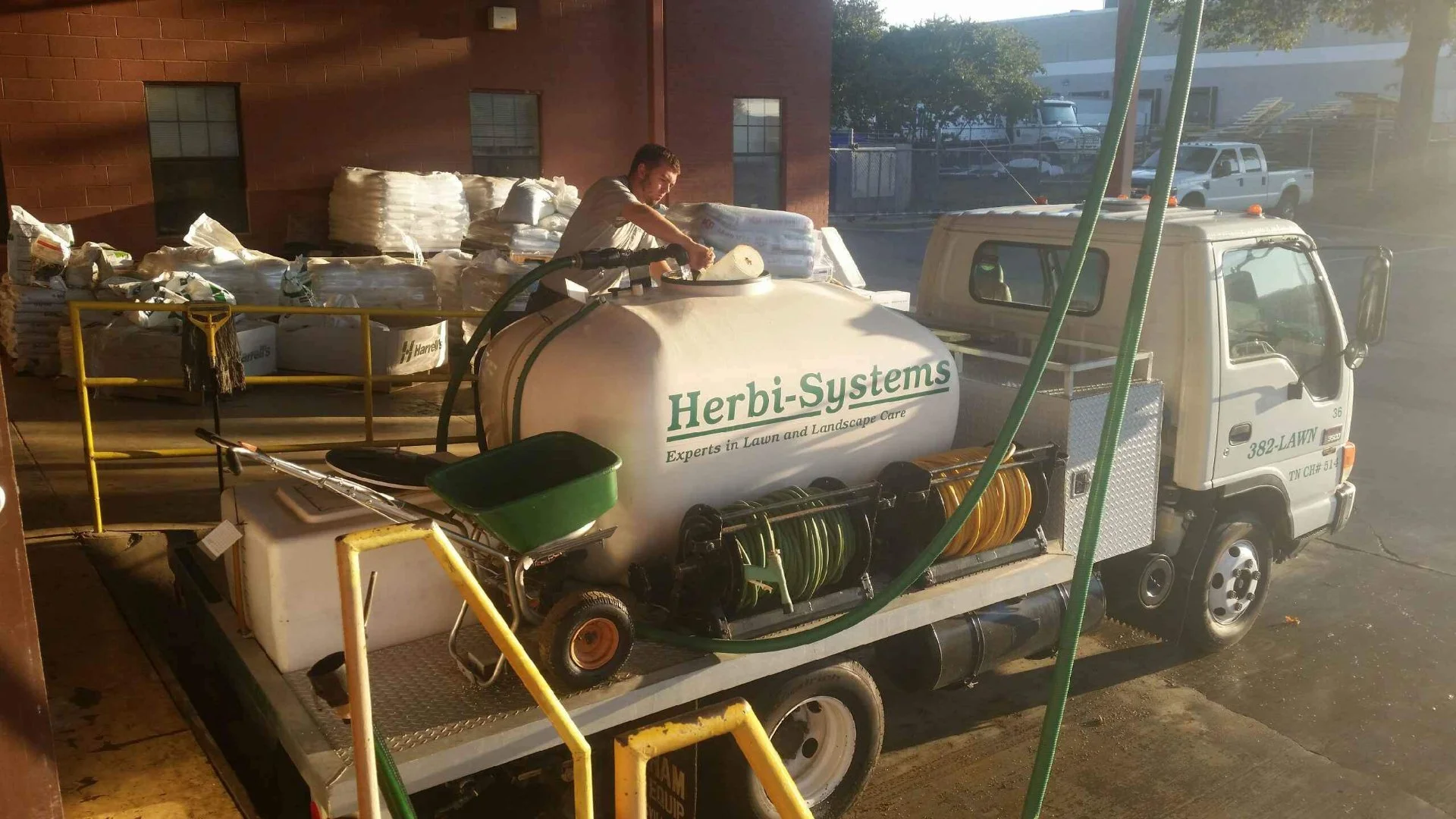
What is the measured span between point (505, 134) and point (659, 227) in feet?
34.2

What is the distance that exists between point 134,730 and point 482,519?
220cm

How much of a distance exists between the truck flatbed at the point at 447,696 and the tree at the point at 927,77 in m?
36.3

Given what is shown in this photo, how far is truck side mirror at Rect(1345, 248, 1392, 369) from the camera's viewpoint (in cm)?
581

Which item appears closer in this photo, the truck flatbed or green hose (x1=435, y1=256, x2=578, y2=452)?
the truck flatbed

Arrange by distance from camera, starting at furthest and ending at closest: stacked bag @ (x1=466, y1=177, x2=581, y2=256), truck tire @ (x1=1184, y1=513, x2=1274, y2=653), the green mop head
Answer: stacked bag @ (x1=466, y1=177, x2=581, y2=256), the green mop head, truck tire @ (x1=1184, y1=513, x2=1274, y2=653)

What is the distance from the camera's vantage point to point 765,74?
16797 mm

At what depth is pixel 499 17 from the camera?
14.4 m

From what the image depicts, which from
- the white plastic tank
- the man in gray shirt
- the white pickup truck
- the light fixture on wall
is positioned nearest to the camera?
the white plastic tank

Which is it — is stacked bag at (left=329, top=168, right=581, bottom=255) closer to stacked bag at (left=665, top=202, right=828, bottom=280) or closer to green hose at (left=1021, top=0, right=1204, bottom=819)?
stacked bag at (left=665, top=202, right=828, bottom=280)

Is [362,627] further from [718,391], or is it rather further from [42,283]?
[42,283]

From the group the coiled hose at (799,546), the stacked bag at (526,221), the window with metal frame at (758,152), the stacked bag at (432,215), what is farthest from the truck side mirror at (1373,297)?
the window with metal frame at (758,152)

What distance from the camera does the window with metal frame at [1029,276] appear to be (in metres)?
6.06

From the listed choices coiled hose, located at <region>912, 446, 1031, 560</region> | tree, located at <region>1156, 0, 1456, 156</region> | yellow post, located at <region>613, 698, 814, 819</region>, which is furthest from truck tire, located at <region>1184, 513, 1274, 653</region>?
tree, located at <region>1156, 0, 1456, 156</region>

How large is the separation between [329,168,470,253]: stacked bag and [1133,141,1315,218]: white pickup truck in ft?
55.1
